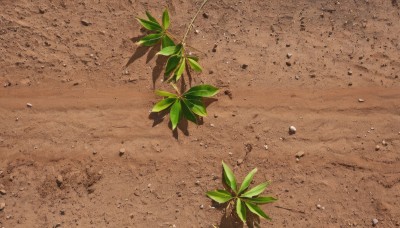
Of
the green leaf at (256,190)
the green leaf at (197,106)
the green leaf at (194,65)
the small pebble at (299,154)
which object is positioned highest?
the green leaf at (194,65)

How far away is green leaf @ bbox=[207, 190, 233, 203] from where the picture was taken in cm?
325

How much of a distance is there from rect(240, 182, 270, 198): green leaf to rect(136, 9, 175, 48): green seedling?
1380mm

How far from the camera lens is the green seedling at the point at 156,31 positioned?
3377 mm

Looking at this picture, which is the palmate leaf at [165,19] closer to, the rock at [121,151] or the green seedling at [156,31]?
the green seedling at [156,31]

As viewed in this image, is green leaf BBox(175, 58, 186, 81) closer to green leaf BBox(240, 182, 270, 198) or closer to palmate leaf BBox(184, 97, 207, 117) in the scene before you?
palmate leaf BBox(184, 97, 207, 117)

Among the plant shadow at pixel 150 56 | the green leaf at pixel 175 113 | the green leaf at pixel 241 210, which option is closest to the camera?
the green leaf at pixel 241 210

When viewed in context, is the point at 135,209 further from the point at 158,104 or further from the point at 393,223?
the point at 393,223

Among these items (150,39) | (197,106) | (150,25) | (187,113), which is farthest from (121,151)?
(150,25)

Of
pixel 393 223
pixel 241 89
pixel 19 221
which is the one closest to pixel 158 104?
pixel 241 89

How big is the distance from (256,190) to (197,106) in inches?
33.1

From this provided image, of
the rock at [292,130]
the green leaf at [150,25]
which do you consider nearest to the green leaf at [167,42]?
the green leaf at [150,25]

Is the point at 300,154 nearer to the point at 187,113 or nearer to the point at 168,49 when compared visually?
the point at 187,113

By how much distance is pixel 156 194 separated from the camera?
3.33 meters


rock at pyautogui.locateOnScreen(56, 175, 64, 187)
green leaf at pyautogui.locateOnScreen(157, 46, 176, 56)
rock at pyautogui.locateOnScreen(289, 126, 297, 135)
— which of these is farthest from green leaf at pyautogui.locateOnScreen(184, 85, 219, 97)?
rock at pyautogui.locateOnScreen(56, 175, 64, 187)
